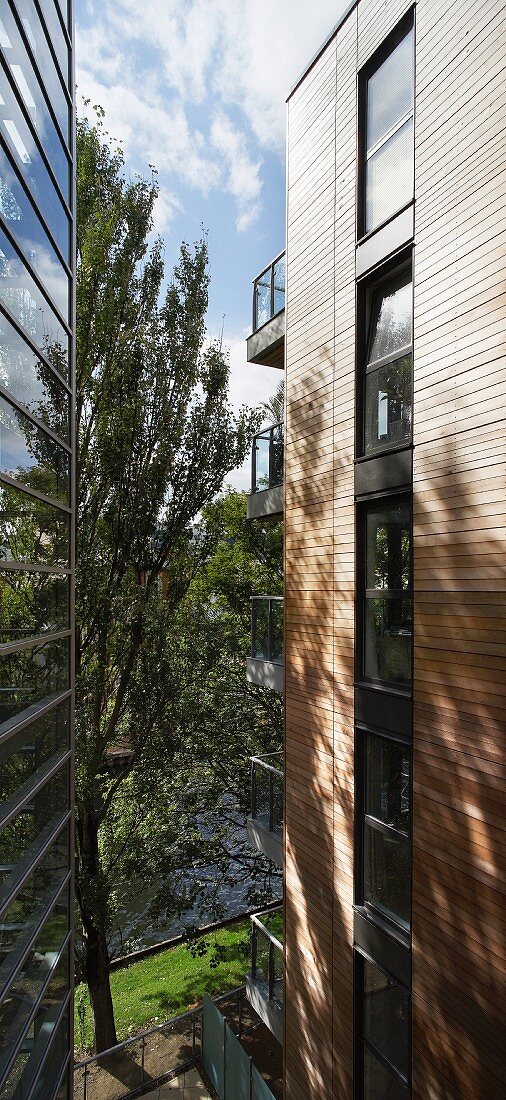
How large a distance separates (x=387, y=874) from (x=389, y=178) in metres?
6.41

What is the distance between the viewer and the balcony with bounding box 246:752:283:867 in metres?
7.72

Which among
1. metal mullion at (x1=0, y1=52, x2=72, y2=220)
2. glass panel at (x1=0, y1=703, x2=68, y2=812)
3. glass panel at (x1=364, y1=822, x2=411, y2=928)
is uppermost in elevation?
metal mullion at (x1=0, y1=52, x2=72, y2=220)

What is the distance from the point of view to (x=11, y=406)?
357cm

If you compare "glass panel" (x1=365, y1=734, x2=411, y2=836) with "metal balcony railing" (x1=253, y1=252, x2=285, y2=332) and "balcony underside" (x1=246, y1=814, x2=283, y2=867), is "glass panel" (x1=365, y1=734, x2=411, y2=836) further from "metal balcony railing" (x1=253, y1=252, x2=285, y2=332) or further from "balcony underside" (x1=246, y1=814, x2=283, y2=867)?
"metal balcony railing" (x1=253, y1=252, x2=285, y2=332)

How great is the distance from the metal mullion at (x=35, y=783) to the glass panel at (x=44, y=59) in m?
4.85

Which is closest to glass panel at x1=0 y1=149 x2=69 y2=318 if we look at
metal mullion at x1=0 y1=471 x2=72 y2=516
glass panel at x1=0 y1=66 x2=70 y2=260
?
glass panel at x1=0 y1=66 x2=70 y2=260

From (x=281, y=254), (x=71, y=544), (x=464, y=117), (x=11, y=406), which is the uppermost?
(x=281, y=254)

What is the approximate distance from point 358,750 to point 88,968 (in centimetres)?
774

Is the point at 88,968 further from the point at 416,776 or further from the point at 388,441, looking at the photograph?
the point at 388,441

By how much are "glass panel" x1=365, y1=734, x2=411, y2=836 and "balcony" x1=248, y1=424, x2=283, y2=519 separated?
3.59m

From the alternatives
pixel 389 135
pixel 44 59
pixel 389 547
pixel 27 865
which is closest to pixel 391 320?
pixel 389 135

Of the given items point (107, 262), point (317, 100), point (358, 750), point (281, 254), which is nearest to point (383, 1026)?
point (358, 750)

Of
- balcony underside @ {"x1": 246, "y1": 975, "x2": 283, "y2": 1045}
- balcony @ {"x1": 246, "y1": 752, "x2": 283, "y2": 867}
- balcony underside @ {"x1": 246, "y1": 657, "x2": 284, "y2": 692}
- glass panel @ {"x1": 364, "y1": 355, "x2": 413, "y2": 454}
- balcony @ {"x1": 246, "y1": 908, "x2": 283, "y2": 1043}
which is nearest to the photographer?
glass panel @ {"x1": 364, "y1": 355, "x2": 413, "y2": 454}

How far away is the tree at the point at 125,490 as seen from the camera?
10.1 metres
